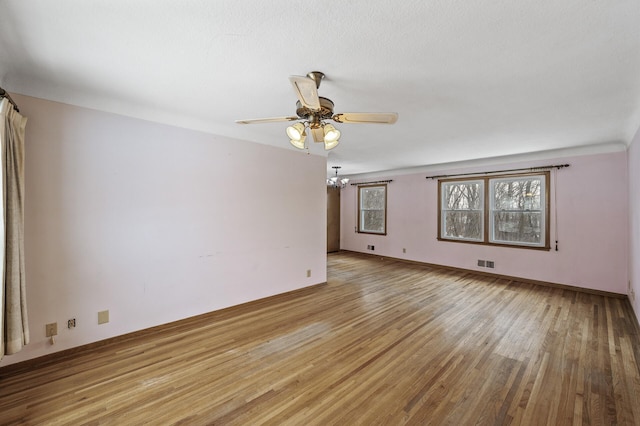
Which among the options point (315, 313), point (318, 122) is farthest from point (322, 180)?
point (318, 122)

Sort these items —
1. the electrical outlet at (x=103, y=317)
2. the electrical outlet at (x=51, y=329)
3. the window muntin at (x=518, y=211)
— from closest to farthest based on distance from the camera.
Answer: the electrical outlet at (x=51, y=329) < the electrical outlet at (x=103, y=317) < the window muntin at (x=518, y=211)

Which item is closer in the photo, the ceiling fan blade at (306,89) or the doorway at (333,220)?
the ceiling fan blade at (306,89)

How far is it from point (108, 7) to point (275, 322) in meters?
3.16

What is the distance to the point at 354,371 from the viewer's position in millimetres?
2330

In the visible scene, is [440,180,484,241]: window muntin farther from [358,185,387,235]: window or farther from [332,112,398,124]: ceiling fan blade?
[332,112,398,124]: ceiling fan blade

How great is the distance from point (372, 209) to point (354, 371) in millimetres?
6114

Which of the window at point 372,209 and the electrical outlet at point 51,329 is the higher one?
the window at point 372,209

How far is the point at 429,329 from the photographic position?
3160 mm

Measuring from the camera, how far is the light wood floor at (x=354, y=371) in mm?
1848

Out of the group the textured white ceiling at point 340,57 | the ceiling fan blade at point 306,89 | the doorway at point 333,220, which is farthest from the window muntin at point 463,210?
the ceiling fan blade at point 306,89

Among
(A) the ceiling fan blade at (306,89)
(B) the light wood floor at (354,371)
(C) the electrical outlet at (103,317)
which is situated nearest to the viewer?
(A) the ceiling fan blade at (306,89)

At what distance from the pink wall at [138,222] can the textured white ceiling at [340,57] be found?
0.36 metres

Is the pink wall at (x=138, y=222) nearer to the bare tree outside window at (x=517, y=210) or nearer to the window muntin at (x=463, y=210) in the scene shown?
the window muntin at (x=463, y=210)

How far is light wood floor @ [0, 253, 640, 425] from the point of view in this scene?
1.85 m
